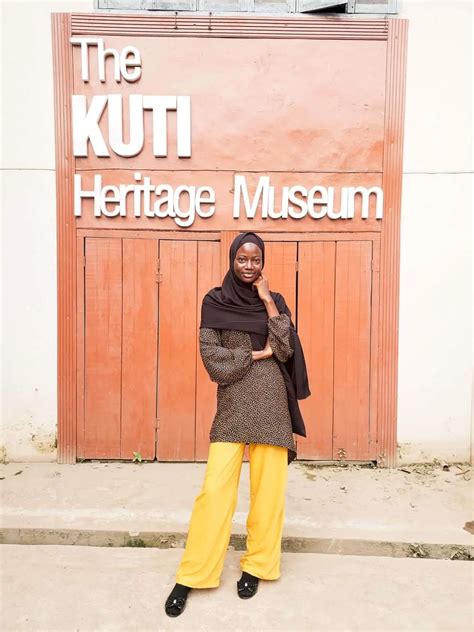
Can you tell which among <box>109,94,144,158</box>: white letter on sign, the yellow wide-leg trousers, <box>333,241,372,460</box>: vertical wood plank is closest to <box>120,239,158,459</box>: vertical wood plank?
<box>109,94,144,158</box>: white letter on sign

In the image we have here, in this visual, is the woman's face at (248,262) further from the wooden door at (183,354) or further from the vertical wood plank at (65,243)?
the vertical wood plank at (65,243)

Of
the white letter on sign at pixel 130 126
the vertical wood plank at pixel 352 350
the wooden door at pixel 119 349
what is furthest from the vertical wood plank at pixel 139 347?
the vertical wood plank at pixel 352 350

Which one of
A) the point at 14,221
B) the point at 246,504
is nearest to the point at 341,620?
the point at 246,504

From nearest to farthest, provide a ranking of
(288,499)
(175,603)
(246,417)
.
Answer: (175,603), (246,417), (288,499)

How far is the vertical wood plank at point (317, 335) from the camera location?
199 inches

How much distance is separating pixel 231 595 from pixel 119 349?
2.54m

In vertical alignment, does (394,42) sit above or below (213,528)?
above

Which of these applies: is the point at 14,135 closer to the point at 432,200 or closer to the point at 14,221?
the point at 14,221

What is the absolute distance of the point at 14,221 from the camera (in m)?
5.05

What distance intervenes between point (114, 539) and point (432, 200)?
3.78 meters

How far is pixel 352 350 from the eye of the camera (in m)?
5.09

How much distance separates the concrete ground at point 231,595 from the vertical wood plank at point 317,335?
1.49m

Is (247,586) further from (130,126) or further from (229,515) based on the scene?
(130,126)

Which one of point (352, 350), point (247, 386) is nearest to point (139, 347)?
point (352, 350)
